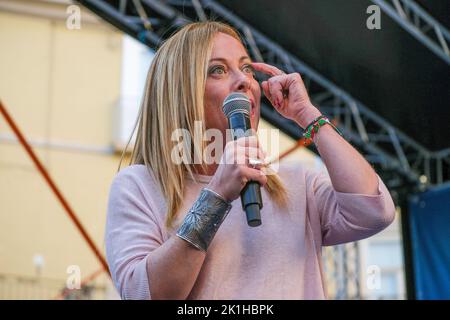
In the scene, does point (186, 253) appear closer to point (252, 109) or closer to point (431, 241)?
point (252, 109)

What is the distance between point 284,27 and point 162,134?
3.63 metres

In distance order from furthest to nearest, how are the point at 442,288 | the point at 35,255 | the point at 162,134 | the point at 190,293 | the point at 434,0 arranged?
the point at 35,255, the point at 442,288, the point at 434,0, the point at 162,134, the point at 190,293

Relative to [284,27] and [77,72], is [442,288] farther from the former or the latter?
[77,72]

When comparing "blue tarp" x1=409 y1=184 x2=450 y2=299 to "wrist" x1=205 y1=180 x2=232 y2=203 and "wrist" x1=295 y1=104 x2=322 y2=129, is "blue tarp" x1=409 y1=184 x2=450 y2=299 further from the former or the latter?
"wrist" x1=205 y1=180 x2=232 y2=203

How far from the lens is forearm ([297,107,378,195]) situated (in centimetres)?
162

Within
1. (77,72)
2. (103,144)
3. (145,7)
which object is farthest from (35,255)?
(145,7)

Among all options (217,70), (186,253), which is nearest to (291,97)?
(217,70)

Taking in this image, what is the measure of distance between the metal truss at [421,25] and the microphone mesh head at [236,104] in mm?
3503

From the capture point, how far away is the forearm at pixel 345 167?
63.7 inches

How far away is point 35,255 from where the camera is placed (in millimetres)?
10422

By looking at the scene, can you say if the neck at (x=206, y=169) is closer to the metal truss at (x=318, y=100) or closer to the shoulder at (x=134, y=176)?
the shoulder at (x=134, y=176)

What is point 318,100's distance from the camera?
6.00m

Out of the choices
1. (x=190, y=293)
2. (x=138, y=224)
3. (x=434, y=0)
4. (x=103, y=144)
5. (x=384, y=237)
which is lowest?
(x=190, y=293)

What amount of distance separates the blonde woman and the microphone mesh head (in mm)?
61
